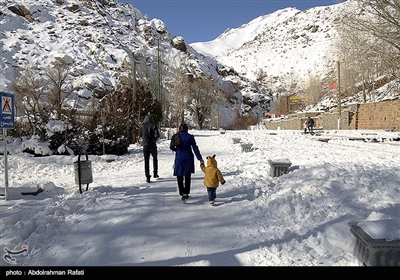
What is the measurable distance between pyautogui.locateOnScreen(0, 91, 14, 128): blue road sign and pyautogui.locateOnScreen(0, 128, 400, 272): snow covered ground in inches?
62.0

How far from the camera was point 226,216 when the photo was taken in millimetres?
4195

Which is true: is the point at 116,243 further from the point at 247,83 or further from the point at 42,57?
the point at 247,83

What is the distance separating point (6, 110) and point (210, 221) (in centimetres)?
467

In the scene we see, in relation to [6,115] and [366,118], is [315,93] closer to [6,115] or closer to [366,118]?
[366,118]

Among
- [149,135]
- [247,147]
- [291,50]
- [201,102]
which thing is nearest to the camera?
[149,135]

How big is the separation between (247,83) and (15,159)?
8236 centimetres

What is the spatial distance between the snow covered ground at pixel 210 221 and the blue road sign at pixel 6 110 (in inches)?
62.0

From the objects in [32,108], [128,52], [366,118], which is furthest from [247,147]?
[128,52]

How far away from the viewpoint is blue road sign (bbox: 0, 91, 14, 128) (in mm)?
4941

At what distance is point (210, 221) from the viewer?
3980mm

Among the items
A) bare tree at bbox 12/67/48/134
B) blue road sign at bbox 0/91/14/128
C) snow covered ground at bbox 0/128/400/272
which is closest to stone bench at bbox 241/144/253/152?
snow covered ground at bbox 0/128/400/272

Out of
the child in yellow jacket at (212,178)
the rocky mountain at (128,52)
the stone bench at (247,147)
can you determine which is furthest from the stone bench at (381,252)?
the rocky mountain at (128,52)

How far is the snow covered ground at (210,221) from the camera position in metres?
2.94

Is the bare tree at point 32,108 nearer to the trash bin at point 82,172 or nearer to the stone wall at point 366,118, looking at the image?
the trash bin at point 82,172
